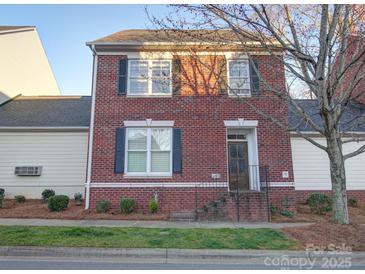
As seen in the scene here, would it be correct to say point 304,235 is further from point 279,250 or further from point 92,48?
point 92,48

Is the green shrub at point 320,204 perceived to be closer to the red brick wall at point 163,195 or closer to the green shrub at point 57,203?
the red brick wall at point 163,195

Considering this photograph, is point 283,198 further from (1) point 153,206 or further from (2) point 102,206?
(2) point 102,206

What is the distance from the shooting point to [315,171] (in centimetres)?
1270

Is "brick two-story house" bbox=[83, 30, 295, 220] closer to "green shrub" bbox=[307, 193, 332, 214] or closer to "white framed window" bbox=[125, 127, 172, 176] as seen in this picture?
"white framed window" bbox=[125, 127, 172, 176]

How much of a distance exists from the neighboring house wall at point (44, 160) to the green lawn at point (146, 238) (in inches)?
226

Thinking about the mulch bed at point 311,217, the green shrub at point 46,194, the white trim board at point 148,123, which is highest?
the white trim board at point 148,123

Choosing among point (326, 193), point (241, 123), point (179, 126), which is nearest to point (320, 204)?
point (326, 193)

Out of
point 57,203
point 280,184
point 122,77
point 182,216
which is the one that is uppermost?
point 122,77

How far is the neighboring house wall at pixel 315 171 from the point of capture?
12555mm

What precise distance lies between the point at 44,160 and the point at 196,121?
7556 mm

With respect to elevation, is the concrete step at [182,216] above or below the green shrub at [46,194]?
below

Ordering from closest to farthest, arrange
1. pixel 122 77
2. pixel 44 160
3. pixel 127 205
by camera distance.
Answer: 1. pixel 127 205
2. pixel 122 77
3. pixel 44 160

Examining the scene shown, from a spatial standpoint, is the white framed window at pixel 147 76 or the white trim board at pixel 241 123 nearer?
the white trim board at pixel 241 123

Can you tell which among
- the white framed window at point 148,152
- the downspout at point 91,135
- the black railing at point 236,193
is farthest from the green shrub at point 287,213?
the downspout at point 91,135
